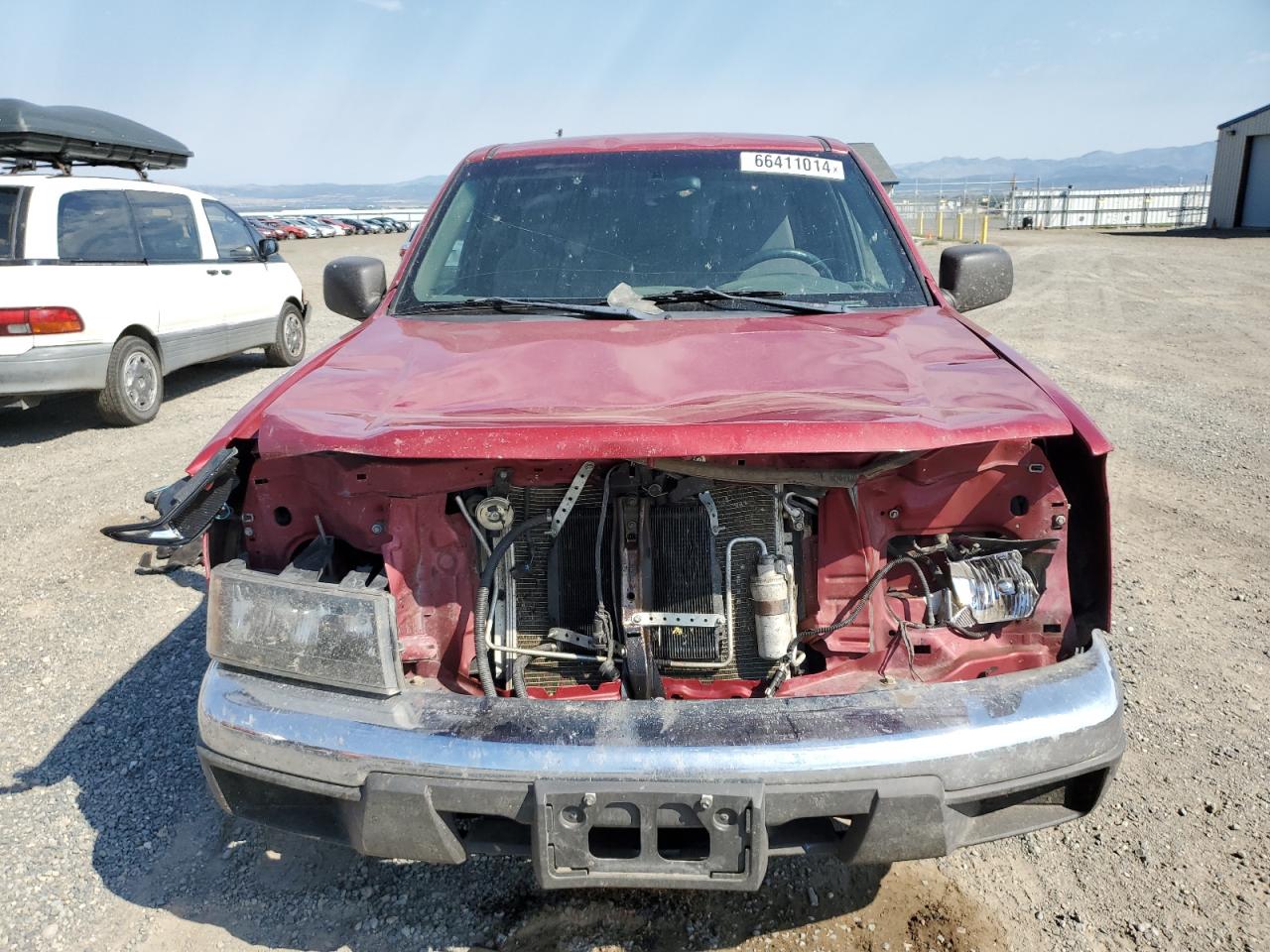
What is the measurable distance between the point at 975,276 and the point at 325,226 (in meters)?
53.0

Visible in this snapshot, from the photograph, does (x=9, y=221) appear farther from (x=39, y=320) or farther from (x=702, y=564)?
(x=702, y=564)

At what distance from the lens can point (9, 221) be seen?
633cm

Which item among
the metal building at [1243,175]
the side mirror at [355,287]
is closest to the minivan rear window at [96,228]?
the side mirror at [355,287]

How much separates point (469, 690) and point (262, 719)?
0.50m

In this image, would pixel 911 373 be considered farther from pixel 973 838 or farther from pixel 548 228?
pixel 548 228

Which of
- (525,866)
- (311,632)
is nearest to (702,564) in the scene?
(311,632)

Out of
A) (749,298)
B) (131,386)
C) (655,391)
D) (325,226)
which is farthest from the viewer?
(325,226)

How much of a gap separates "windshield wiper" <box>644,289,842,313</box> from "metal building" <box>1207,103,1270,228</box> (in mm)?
32437

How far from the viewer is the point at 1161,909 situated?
7.81ft

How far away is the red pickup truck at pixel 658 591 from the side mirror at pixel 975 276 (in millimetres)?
522

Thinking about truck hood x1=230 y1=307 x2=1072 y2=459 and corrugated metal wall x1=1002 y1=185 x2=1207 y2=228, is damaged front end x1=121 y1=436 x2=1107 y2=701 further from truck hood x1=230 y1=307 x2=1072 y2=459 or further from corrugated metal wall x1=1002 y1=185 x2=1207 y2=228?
corrugated metal wall x1=1002 y1=185 x2=1207 y2=228

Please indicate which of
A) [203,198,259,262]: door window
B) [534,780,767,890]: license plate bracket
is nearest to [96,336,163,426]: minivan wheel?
[203,198,259,262]: door window

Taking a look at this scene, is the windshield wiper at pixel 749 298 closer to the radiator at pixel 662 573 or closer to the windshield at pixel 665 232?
the windshield at pixel 665 232

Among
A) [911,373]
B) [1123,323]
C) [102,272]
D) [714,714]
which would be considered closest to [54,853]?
[714,714]
